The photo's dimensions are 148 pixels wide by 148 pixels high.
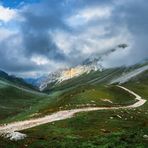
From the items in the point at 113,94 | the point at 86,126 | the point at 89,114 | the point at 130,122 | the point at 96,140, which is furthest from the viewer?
the point at 113,94

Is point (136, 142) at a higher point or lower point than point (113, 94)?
lower

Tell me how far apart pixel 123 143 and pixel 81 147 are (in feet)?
15.9

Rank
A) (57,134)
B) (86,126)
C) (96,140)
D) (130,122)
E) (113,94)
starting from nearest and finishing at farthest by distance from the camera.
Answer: (96,140)
(57,134)
(86,126)
(130,122)
(113,94)

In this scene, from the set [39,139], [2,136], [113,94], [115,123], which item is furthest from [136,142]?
[113,94]

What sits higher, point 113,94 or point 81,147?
point 113,94

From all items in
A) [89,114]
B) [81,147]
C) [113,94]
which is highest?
[113,94]

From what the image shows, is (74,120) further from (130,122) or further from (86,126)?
(130,122)

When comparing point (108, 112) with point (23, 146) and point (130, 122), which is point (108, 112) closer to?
point (130, 122)

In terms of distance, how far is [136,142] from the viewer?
166 feet

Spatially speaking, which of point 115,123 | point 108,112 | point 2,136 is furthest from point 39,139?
point 108,112

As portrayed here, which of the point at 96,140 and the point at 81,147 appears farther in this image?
the point at 96,140

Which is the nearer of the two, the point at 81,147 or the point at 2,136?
the point at 81,147

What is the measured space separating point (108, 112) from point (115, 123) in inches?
513

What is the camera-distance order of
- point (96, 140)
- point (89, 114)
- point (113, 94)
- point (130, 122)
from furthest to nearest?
point (113, 94) < point (89, 114) < point (130, 122) < point (96, 140)
